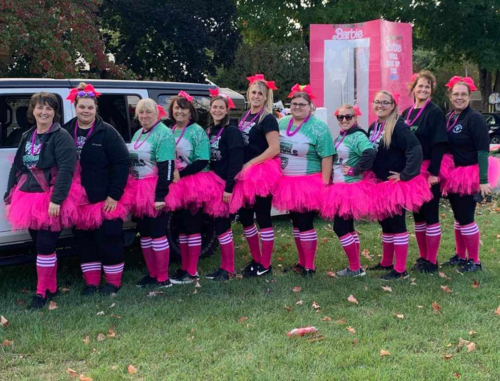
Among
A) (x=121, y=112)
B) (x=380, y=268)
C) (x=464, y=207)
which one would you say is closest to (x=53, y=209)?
(x=121, y=112)

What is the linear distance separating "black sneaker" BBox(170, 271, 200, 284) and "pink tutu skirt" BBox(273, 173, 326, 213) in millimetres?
1109

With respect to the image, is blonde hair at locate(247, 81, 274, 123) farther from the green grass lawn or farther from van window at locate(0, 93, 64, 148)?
van window at locate(0, 93, 64, 148)

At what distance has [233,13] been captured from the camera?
72.0 ft

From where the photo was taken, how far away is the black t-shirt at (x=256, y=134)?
503 centimetres

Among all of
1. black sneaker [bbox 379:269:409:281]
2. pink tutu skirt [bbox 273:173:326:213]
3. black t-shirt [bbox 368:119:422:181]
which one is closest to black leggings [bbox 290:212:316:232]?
pink tutu skirt [bbox 273:173:326:213]

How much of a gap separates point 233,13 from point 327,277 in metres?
18.6

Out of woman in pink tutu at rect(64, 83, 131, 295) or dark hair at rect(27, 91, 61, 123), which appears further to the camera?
woman in pink tutu at rect(64, 83, 131, 295)

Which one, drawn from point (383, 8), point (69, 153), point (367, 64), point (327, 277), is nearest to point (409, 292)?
point (327, 277)

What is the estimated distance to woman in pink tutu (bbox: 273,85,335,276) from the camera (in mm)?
4988

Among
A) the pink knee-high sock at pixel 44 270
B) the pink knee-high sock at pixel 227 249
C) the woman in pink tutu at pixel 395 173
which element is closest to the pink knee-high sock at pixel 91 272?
the pink knee-high sock at pixel 44 270

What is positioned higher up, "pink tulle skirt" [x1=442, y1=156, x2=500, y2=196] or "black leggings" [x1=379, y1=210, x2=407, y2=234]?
"pink tulle skirt" [x1=442, y1=156, x2=500, y2=196]

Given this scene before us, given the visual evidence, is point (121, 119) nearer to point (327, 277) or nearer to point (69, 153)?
point (69, 153)

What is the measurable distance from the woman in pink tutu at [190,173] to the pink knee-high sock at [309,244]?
3.18 feet

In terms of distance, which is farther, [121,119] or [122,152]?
[121,119]
